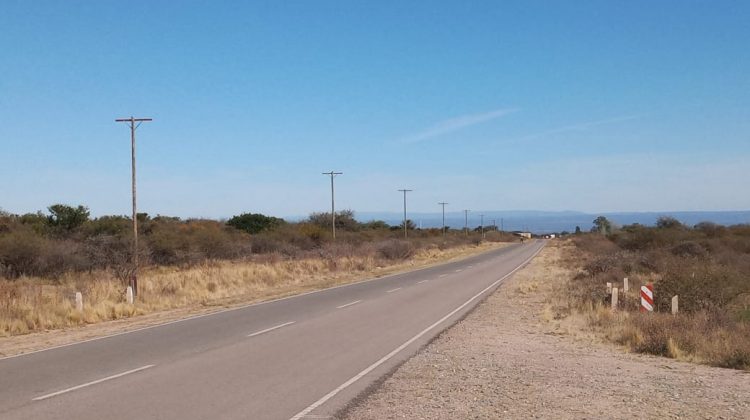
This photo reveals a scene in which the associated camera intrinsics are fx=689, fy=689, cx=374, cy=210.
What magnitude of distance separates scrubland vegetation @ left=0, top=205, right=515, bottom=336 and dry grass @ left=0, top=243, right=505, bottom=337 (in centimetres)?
Result: 4

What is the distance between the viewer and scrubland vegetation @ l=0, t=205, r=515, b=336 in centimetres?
2042

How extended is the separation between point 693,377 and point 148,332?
11.5 meters

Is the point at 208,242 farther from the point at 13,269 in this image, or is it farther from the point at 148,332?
the point at 148,332

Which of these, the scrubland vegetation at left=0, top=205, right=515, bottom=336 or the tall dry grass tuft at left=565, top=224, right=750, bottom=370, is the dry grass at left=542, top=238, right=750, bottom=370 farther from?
the scrubland vegetation at left=0, top=205, right=515, bottom=336

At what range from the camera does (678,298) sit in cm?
1873

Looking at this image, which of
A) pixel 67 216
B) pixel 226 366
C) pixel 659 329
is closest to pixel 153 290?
pixel 226 366

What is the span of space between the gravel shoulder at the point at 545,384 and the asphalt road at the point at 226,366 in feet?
2.19

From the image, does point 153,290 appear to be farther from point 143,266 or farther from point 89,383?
point 89,383

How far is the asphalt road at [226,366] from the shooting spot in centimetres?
824

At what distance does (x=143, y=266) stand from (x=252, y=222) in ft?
134

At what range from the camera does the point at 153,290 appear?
2583cm

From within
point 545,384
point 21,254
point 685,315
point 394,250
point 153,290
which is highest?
point 21,254

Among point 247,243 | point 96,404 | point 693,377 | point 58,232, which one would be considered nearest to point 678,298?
point 693,377

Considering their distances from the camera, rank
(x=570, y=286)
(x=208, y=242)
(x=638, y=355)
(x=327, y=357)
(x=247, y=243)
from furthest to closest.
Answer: (x=247, y=243) → (x=208, y=242) → (x=570, y=286) → (x=638, y=355) → (x=327, y=357)
